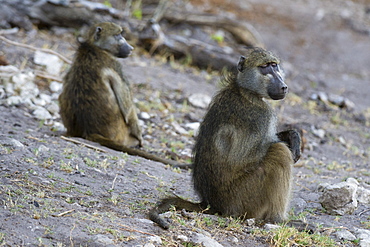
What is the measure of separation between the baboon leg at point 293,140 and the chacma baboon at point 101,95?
1.96 meters

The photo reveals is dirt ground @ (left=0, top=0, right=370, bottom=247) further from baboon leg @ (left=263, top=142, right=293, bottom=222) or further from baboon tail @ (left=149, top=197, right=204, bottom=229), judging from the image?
baboon leg @ (left=263, top=142, right=293, bottom=222)

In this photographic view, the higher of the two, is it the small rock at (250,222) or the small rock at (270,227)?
the small rock at (270,227)

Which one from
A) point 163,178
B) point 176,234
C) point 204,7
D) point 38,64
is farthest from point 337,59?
point 176,234

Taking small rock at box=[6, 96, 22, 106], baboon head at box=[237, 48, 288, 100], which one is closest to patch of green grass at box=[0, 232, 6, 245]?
baboon head at box=[237, 48, 288, 100]

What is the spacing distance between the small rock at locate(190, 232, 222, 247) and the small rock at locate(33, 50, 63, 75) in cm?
537

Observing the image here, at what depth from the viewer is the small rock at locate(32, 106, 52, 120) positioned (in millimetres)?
6976

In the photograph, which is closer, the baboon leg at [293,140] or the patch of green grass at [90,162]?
the baboon leg at [293,140]

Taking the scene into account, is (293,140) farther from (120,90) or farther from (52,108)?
(52,108)

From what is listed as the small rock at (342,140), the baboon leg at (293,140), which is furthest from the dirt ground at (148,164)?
the baboon leg at (293,140)

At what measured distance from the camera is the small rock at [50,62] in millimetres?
8359

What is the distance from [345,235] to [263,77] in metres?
1.42

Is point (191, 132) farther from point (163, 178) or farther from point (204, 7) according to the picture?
point (204, 7)

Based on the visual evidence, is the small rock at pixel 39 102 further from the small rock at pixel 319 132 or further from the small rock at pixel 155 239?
the small rock at pixel 155 239

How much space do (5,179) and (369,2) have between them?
1688 cm
